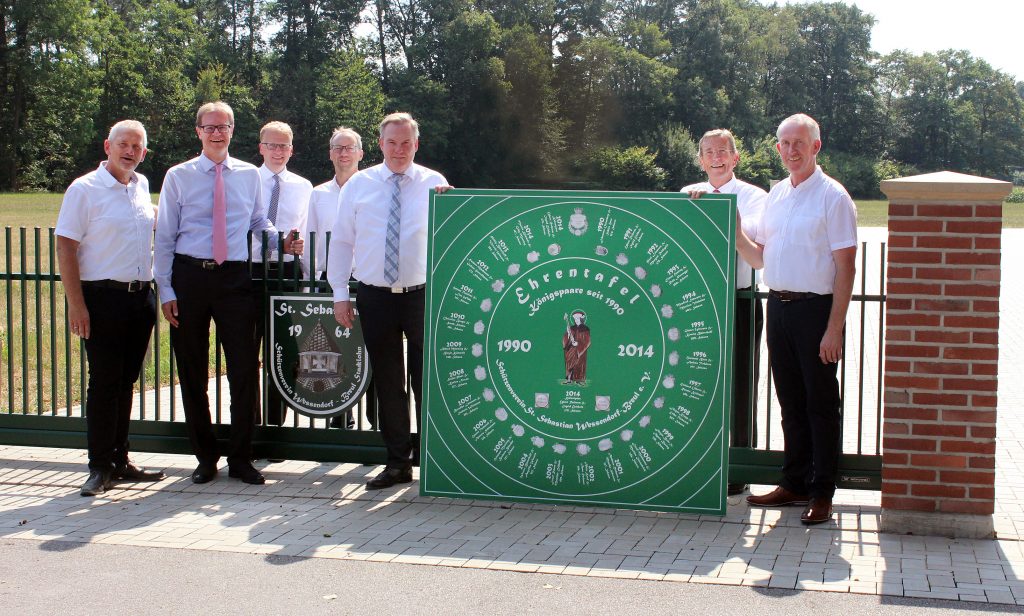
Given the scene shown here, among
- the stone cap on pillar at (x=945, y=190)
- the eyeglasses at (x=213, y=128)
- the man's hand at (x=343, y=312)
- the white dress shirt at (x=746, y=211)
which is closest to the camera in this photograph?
the stone cap on pillar at (x=945, y=190)

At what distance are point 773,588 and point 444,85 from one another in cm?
8003

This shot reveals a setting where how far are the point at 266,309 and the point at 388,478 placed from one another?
1248mm

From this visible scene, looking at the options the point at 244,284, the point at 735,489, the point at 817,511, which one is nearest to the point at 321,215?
the point at 244,284

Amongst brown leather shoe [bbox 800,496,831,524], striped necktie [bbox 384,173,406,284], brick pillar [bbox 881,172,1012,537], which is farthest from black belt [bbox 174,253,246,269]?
brick pillar [bbox 881,172,1012,537]

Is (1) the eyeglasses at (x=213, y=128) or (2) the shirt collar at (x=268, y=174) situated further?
(2) the shirt collar at (x=268, y=174)

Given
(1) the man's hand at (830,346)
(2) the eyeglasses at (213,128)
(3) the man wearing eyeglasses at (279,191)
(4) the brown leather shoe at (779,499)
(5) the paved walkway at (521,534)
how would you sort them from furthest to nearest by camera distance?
1. (3) the man wearing eyeglasses at (279,191)
2. (2) the eyeglasses at (213,128)
3. (4) the brown leather shoe at (779,499)
4. (1) the man's hand at (830,346)
5. (5) the paved walkway at (521,534)

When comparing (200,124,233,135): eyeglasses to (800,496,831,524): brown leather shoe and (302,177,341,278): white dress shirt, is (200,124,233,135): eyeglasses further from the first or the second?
(800,496,831,524): brown leather shoe

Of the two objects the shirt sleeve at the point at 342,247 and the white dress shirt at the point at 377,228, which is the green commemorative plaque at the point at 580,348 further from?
the shirt sleeve at the point at 342,247

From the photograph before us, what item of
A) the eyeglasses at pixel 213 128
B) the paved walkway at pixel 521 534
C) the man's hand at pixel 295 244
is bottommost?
the paved walkway at pixel 521 534

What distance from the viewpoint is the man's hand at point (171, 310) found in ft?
20.4

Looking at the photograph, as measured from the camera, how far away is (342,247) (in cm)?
616

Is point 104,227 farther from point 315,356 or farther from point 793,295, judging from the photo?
point 793,295

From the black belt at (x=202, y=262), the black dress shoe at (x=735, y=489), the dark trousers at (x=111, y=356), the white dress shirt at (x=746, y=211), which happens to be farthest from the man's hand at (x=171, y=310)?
the black dress shoe at (x=735, y=489)

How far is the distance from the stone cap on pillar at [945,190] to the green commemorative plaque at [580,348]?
0.77 meters
